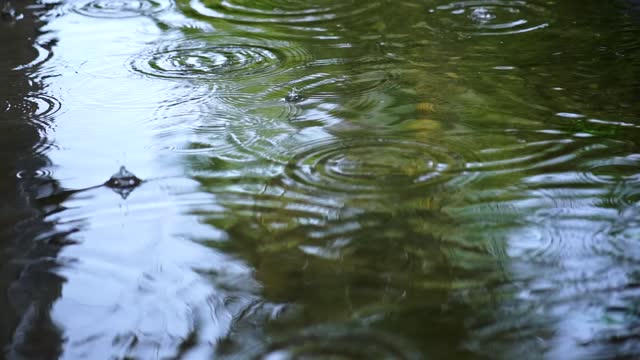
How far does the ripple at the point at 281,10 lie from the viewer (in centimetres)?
339

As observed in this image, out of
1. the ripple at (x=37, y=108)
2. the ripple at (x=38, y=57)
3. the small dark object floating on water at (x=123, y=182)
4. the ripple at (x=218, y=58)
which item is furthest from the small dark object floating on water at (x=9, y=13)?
the small dark object floating on water at (x=123, y=182)

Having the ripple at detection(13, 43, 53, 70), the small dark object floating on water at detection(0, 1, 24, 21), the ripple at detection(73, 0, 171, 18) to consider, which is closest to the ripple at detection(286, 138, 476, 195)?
the ripple at detection(13, 43, 53, 70)

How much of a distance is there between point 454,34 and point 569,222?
1.36 m

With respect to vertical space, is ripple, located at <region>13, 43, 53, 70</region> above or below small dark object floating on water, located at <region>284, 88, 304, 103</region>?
below

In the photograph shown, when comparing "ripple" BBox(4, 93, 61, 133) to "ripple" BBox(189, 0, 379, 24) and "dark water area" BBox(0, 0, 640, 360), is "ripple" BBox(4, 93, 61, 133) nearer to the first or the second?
"dark water area" BBox(0, 0, 640, 360)

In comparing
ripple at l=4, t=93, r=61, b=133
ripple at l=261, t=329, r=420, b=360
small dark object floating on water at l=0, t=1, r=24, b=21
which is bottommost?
small dark object floating on water at l=0, t=1, r=24, b=21

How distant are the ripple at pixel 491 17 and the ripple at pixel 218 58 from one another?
635mm

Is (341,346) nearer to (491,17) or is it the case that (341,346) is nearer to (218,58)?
(218,58)

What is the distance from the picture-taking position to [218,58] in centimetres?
295

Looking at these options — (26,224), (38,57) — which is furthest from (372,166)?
(38,57)

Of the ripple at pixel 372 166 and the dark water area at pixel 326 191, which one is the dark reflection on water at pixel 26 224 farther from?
the ripple at pixel 372 166

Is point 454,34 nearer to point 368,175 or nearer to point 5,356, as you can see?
point 368,175

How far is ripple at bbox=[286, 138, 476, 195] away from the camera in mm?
2025

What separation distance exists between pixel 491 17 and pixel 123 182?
5.83 feet
